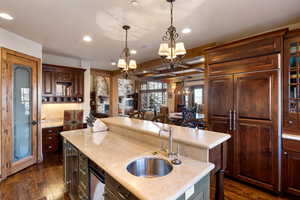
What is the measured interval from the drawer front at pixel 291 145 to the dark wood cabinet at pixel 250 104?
0.27 ft

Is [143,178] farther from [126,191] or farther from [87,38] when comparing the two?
[87,38]

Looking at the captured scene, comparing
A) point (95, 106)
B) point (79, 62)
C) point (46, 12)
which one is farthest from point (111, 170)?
point (95, 106)

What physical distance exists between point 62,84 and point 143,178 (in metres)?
4.57

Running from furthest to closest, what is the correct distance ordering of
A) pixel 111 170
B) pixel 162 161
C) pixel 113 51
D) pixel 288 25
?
pixel 113 51, pixel 288 25, pixel 162 161, pixel 111 170

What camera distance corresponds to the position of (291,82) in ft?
7.68

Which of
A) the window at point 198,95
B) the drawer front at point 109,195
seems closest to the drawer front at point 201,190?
the drawer front at point 109,195

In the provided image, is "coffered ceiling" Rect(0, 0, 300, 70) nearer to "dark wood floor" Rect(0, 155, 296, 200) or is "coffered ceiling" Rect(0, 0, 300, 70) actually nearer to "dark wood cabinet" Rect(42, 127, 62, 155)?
"dark wood cabinet" Rect(42, 127, 62, 155)

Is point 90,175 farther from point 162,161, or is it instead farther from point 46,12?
point 46,12

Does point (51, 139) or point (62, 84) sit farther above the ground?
point (62, 84)

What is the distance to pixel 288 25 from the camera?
271 centimetres


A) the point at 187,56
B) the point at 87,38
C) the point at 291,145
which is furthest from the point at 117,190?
the point at 187,56

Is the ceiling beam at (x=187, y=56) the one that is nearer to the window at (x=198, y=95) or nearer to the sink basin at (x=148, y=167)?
the sink basin at (x=148, y=167)

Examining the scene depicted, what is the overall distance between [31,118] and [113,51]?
101 inches

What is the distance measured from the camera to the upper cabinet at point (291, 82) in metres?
2.26
